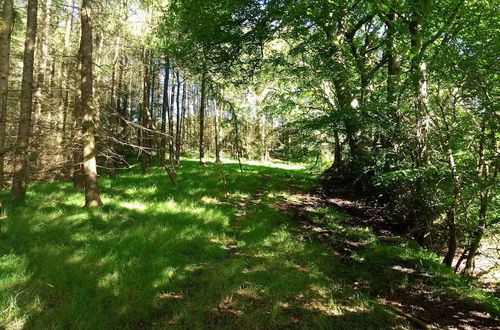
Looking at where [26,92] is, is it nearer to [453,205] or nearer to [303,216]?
[303,216]

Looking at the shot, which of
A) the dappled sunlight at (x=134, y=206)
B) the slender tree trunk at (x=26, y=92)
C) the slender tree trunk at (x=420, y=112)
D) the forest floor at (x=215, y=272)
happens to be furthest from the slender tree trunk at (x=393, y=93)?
the slender tree trunk at (x=26, y=92)

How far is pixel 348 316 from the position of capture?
4.92 m

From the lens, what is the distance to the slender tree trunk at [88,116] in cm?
933

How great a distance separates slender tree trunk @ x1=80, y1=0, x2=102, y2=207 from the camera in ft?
30.6

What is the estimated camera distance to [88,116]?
946cm

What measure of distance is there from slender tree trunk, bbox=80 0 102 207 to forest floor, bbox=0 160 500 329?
0.66 meters

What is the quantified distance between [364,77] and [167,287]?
909 cm

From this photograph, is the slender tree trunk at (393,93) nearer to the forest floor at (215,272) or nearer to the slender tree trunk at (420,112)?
the slender tree trunk at (420,112)

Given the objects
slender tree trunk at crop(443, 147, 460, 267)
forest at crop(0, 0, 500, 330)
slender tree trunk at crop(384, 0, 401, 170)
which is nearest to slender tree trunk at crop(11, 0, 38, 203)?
forest at crop(0, 0, 500, 330)

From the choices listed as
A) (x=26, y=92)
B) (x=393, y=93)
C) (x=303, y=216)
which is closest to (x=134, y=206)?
(x=303, y=216)

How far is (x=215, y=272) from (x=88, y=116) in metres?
6.15

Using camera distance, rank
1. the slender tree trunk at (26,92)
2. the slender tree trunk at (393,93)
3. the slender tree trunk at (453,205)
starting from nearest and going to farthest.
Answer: the slender tree trunk at (453,205) < the slender tree trunk at (393,93) < the slender tree trunk at (26,92)

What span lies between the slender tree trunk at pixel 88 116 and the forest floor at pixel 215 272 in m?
0.66

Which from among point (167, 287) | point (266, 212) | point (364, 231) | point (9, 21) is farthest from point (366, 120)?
point (9, 21)
